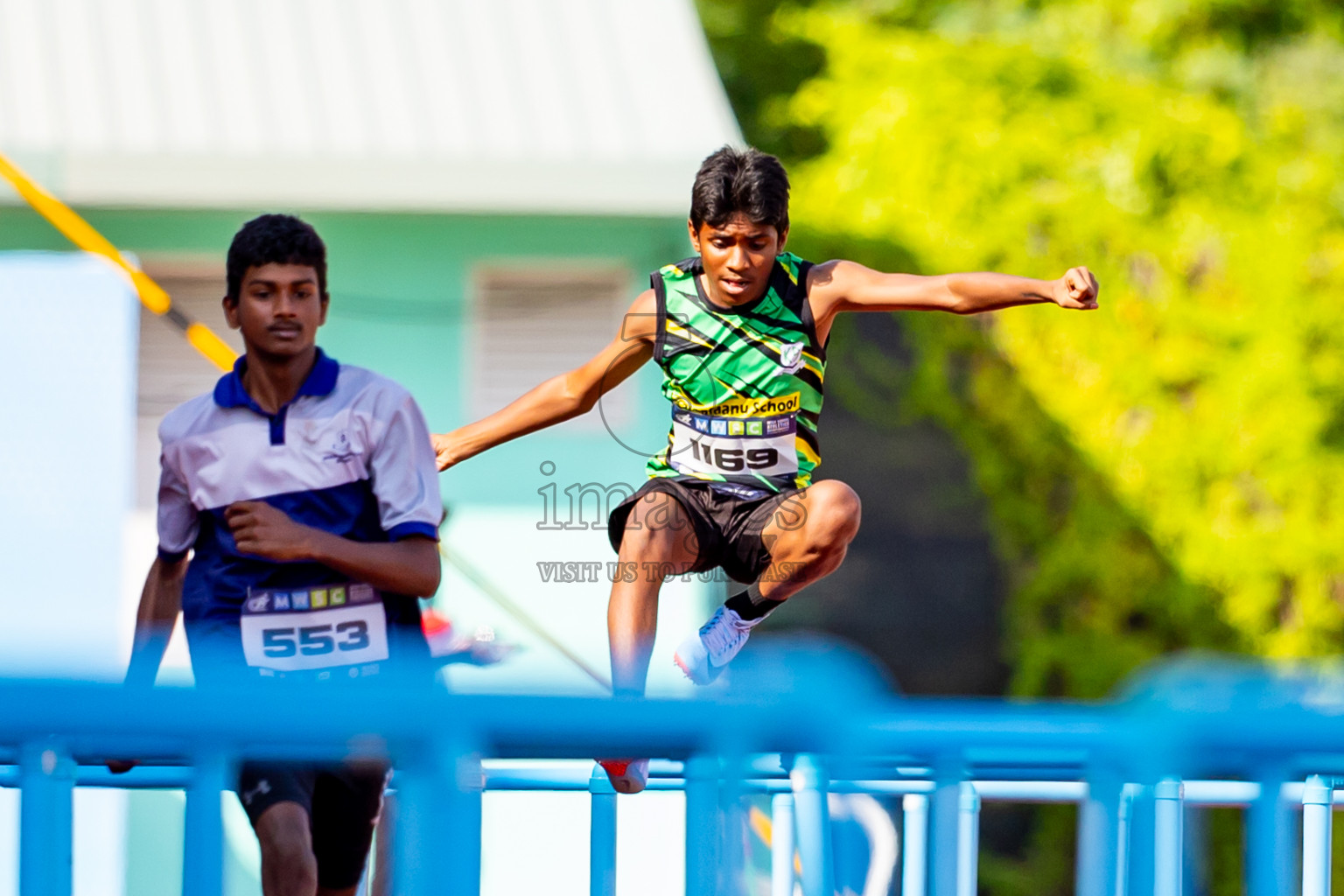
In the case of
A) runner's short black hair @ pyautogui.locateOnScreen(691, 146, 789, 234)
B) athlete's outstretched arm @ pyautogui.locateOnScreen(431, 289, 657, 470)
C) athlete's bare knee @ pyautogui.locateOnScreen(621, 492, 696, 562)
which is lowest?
athlete's bare knee @ pyautogui.locateOnScreen(621, 492, 696, 562)

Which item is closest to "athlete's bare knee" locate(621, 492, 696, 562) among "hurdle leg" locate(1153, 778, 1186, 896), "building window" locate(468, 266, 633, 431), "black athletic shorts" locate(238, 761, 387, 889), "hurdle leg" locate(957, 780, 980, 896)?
"black athletic shorts" locate(238, 761, 387, 889)

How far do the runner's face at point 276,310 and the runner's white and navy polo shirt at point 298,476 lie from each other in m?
0.08

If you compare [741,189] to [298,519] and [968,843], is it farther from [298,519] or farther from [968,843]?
[968,843]

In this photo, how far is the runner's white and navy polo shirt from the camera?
2.78 metres

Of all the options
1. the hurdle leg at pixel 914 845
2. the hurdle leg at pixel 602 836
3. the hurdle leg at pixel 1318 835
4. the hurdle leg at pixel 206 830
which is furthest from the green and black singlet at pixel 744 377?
the hurdle leg at pixel 206 830

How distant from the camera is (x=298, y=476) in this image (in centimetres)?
281

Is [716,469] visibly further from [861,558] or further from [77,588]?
[861,558]

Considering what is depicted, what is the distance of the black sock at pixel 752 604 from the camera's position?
3186 millimetres

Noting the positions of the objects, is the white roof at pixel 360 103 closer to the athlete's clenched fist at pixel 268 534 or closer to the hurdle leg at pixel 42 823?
the athlete's clenched fist at pixel 268 534

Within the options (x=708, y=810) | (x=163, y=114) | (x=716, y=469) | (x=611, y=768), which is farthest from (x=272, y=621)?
(x=163, y=114)

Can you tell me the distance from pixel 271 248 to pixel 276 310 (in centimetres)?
13

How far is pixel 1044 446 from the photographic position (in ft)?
24.6

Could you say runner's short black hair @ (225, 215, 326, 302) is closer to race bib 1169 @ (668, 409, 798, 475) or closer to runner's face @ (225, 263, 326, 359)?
runner's face @ (225, 263, 326, 359)

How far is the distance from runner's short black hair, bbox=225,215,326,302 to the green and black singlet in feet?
2.50
